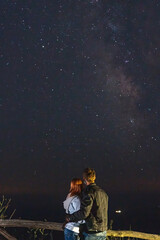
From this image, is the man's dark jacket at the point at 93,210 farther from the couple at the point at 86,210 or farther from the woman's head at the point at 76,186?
the woman's head at the point at 76,186

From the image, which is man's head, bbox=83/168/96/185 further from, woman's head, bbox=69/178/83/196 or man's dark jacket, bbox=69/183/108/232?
woman's head, bbox=69/178/83/196

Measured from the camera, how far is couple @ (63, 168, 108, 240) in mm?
4242

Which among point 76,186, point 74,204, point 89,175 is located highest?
point 89,175

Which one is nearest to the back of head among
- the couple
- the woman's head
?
the couple

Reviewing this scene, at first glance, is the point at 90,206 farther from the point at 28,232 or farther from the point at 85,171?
the point at 28,232

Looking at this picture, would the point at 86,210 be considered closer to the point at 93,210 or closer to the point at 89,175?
the point at 93,210

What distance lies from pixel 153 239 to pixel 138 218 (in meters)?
112

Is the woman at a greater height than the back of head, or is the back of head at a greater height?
the back of head

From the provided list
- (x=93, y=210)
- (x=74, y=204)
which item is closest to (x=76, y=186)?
(x=74, y=204)

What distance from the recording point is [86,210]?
420cm

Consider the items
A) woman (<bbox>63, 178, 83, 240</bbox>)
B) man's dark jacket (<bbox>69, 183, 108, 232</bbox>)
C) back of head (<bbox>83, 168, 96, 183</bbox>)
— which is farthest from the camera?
woman (<bbox>63, 178, 83, 240</bbox>)

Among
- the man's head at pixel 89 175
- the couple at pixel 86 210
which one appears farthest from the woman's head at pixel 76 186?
the man's head at pixel 89 175

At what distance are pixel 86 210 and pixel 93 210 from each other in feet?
0.57

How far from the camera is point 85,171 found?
434cm
